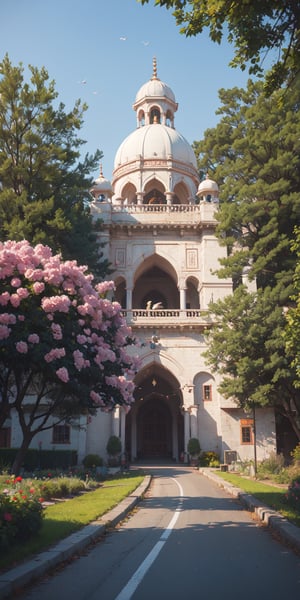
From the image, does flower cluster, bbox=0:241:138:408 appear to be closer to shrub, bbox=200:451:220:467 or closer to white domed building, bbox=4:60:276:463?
white domed building, bbox=4:60:276:463

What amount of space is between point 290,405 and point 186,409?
651 cm

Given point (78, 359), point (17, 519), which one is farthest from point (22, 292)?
point (17, 519)

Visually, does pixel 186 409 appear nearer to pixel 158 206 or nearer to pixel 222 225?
pixel 222 225

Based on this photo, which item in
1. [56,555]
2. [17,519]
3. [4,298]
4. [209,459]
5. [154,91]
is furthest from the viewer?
[154,91]

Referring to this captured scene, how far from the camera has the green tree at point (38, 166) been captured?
25.3 metres

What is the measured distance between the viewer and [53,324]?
9.80 m

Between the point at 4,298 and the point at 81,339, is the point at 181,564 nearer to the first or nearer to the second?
the point at 81,339

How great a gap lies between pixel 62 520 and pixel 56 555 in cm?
334

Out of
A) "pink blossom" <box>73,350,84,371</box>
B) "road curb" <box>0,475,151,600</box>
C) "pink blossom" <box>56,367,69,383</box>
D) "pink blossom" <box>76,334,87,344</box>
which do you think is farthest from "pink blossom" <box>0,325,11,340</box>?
"road curb" <box>0,475,151,600</box>

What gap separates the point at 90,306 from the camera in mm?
10773

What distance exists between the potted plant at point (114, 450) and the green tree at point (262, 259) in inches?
278

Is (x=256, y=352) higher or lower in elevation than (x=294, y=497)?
higher

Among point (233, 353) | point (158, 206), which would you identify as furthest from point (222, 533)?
point (158, 206)

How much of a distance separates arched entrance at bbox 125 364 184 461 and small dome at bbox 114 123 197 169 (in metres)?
18.2
